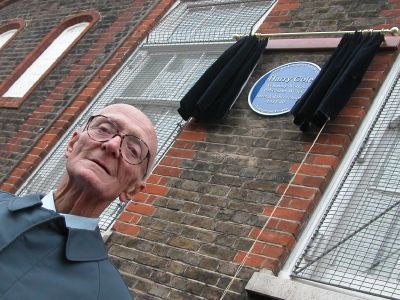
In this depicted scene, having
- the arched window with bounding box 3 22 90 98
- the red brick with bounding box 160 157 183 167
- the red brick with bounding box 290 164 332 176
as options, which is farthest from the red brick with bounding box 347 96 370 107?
the arched window with bounding box 3 22 90 98

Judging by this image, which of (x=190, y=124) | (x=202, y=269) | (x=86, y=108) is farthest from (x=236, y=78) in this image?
(x=86, y=108)

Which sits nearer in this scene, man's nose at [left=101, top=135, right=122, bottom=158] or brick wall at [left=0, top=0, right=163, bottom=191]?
man's nose at [left=101, top=135, right=122, bottom=158]

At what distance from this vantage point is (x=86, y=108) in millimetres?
6352

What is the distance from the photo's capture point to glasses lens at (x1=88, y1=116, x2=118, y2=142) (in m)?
2.29

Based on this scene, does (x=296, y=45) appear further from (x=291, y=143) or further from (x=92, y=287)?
(x=92, y=287)

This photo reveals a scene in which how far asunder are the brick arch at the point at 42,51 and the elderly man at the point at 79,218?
5.12m

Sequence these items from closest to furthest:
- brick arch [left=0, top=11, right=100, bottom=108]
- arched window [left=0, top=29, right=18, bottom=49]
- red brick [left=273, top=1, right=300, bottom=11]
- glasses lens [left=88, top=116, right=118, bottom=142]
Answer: glasses lens [left=88, top=116, right=118, bottom=142], red brick [left=273, top=1, right=300, bottom=11], brick arch [left=0, top=11, right=100, bottom=108], arched window [left=0, top=29, right=18, bottom=49]

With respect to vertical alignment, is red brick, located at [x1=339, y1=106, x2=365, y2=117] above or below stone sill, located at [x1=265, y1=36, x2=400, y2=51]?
below

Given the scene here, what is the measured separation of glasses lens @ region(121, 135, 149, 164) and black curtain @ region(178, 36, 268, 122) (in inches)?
94.6

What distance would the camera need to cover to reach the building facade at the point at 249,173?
359cm

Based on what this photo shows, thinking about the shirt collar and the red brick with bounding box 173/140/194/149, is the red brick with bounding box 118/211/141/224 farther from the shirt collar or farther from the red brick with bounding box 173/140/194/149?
the shirt collar

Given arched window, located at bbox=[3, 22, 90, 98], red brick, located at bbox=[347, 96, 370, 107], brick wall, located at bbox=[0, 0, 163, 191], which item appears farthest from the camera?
arched window, located at bbox=[3, 22, 90, 98]

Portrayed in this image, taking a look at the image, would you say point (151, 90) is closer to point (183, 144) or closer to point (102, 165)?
point (183, 144)

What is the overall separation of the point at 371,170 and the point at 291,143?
647 mm
